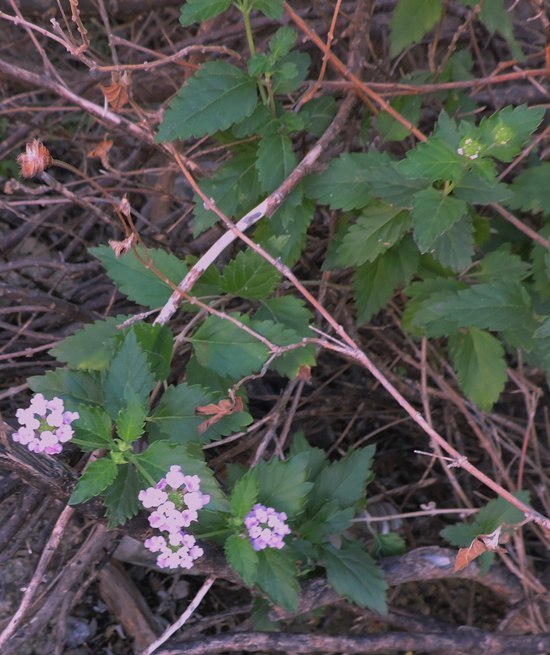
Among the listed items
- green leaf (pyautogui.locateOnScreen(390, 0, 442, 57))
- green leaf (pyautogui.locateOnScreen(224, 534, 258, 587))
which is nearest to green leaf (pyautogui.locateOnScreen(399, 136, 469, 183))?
green leaf (pyautogui.locateOnScreen(390, 0, 442, 57))

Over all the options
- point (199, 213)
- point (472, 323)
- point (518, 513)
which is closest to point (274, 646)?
point (518, 513)

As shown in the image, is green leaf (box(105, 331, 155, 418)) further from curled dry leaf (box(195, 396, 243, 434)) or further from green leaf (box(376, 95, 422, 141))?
green leaf (box(376, 95, 422, 141))

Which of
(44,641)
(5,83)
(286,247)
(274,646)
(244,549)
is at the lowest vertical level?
(44,641)

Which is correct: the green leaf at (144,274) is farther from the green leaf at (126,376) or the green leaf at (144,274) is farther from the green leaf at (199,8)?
the green leaf at (199,8)

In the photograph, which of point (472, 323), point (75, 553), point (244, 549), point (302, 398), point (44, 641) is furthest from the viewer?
point (302, 398)

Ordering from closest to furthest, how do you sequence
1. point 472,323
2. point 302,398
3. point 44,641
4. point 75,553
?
1. point 472,323
2. point 75,553
3. point 44,641
4. point 302,398

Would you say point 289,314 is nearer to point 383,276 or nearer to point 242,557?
point 383,276

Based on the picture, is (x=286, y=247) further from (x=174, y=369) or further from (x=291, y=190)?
(x=174, y=369)

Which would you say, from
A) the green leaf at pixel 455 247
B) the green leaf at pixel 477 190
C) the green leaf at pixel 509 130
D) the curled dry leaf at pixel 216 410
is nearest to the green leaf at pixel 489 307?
the green leaf at pixel 455 247
